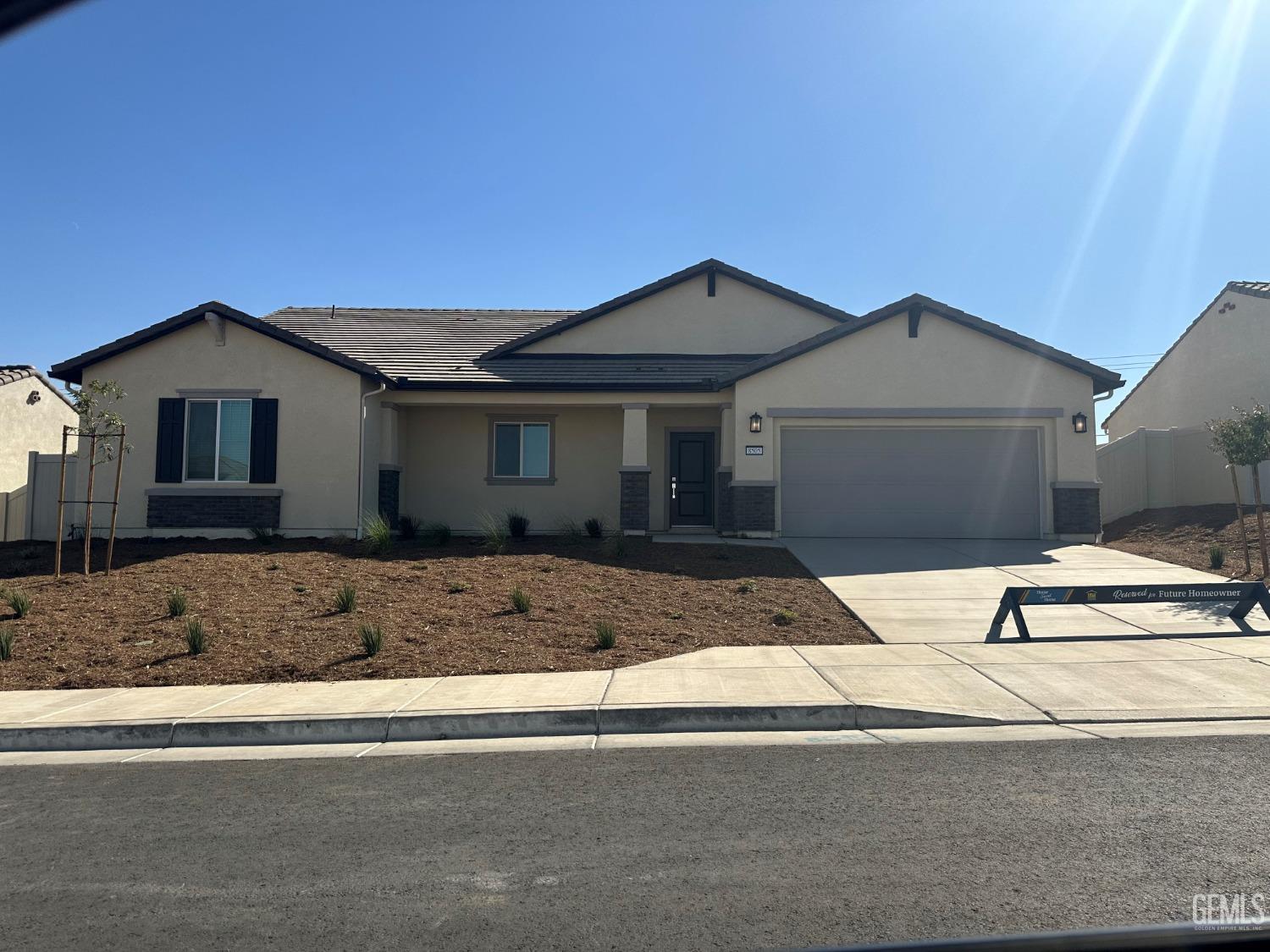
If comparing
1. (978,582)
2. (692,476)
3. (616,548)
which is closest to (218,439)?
(616,548)

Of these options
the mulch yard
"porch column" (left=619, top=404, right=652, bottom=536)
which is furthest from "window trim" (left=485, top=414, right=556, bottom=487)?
the mulch yard

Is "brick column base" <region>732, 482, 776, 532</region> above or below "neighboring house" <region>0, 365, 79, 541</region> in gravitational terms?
below

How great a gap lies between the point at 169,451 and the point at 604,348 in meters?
9.02

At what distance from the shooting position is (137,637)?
997 cm

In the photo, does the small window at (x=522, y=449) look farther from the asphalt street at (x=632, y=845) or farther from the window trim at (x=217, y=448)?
the asphalt street at (x=632, y=845)

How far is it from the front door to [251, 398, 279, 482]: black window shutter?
7815mm

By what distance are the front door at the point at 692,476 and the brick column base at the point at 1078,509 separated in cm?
672

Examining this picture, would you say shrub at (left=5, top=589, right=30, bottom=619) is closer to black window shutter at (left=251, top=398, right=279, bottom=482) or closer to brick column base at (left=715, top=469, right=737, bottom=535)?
black window shutter at (left=251, top=398, right=279, bottom=482)

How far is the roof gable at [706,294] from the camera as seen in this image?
20.3m

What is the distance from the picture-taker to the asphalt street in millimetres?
3693

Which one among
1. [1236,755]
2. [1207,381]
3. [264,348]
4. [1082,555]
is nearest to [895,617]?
[1236,755]

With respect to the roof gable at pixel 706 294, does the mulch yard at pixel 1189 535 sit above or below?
below

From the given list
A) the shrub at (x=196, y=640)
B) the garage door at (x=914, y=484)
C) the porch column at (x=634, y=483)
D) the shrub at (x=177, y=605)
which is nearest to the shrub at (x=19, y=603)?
the shrub at (x=177, y=605)

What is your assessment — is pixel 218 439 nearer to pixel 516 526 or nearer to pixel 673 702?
pixel 516 526
